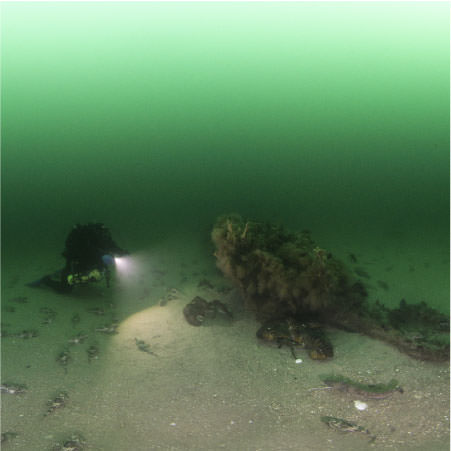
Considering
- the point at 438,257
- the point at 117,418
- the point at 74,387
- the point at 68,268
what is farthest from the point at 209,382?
the point at 438,257

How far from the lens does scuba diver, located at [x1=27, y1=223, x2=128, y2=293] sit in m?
4.65

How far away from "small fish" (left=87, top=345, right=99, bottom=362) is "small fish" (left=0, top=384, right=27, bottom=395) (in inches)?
22.7

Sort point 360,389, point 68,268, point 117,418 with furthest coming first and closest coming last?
1. point 68,268
2. point 360,389
3. point 117,418

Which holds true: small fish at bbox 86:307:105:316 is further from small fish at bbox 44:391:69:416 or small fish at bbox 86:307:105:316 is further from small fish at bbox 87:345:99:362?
small fish at bbox 44:391:69:416

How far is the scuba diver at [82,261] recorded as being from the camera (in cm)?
465

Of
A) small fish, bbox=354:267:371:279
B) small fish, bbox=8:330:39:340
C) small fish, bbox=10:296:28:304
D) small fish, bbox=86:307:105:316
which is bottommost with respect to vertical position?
small fish, bbox=8:330:39:340

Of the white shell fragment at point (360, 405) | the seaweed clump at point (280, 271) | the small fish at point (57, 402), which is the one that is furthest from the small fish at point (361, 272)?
the small fish at point (57, 402)

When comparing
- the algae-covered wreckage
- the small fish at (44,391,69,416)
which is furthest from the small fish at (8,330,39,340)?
the algae-covered wreckage

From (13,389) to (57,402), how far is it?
0.42 meters

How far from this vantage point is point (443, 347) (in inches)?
135

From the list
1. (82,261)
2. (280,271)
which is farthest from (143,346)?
(82,261)

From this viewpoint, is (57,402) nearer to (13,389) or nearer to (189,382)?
(13,389)

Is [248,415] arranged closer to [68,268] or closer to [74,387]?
[74,387]

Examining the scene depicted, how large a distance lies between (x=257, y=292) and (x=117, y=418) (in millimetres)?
1810
